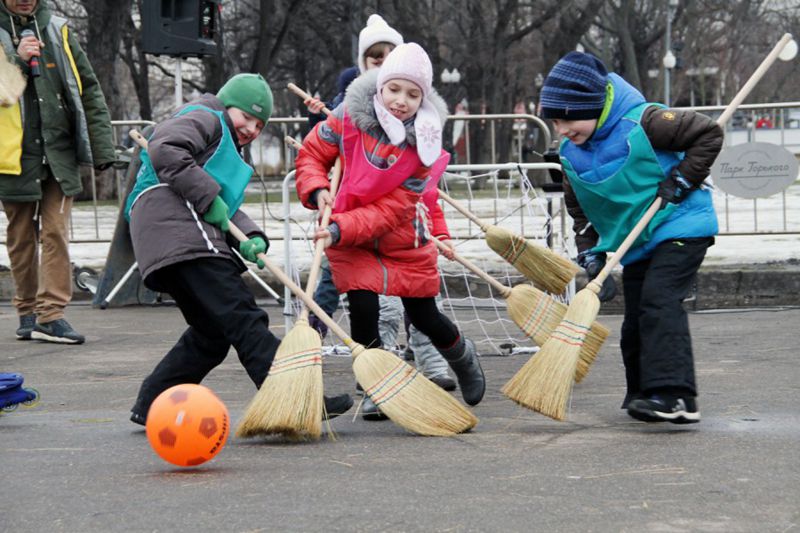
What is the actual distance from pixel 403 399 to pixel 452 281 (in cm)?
493

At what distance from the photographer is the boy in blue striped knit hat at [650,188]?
4957mm

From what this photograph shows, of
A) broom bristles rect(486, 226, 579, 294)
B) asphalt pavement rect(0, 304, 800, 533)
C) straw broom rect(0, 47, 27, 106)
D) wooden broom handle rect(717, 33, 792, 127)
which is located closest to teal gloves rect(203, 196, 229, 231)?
asphalt pavement rect(0, 304, 800, 533)

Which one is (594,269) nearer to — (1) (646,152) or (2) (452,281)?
(1) (646,152)

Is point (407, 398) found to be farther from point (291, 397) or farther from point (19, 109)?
point (19, 109)

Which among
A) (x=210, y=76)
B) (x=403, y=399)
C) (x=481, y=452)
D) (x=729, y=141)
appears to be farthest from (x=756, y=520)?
(x=210, y=76)

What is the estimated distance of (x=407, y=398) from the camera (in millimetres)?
4828

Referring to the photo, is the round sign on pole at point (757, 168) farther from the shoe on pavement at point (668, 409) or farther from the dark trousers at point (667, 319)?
the shoe on pavement at point (668, 409)

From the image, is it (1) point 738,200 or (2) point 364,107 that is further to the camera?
(1) point 738,200

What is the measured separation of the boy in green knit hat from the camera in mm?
4898

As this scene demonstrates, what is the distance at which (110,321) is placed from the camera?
887 cm

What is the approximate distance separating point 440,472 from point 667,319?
1265 mm

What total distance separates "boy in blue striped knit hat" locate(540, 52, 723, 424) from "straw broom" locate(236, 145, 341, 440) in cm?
118

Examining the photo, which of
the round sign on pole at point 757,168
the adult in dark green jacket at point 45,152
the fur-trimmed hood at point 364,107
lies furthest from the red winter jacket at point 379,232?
the round sign on pole at point 757,168

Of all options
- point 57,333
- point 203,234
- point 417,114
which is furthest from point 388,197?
point 57,333
